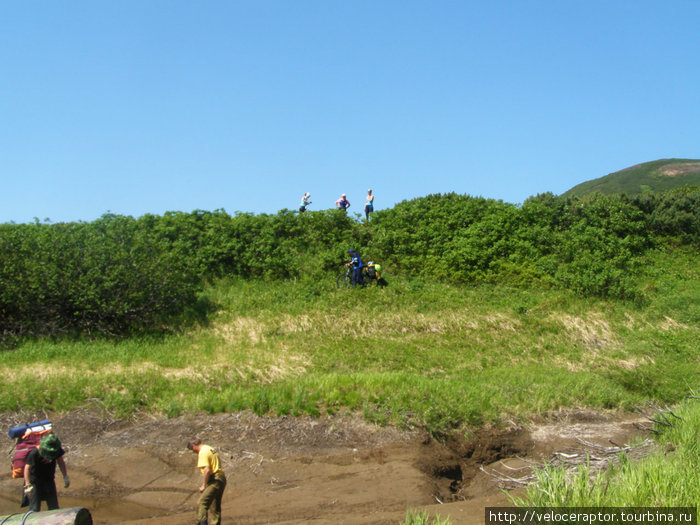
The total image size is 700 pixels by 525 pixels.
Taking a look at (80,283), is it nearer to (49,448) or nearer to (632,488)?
(49,448)

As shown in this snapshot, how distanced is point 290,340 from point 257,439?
5576 millimetres

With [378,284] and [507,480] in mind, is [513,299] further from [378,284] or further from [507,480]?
[507,480]

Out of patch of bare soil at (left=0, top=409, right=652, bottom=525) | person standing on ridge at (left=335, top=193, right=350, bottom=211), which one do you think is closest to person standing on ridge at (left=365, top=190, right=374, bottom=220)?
person standing on ridge at (left=335, top=193, right=350, bottom=211)

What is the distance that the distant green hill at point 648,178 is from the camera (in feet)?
219

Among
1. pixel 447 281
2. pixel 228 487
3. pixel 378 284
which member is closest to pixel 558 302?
pixel 447 281

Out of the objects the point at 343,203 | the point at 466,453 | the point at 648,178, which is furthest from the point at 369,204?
the point at 648,178

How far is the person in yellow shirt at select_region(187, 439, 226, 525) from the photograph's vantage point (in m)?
6.95

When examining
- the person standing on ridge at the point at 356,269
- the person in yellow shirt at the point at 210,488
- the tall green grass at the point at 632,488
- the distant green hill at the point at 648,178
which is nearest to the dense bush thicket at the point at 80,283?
the person standing on ridge at the point at 356,269

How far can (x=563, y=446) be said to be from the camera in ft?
31.4

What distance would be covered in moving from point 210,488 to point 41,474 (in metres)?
2.40

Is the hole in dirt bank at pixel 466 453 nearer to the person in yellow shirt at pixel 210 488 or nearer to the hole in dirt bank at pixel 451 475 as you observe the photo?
the hole in dirt bank at pixel 451 475

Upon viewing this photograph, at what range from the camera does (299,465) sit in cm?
896

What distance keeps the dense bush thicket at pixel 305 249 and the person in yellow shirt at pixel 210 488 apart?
8973 millimetres

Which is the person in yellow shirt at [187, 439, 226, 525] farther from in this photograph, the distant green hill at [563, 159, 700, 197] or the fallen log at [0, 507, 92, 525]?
the distant green hill at [563, 159, 700, 197]
